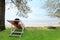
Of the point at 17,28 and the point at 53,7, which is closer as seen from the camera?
the point at 17,28

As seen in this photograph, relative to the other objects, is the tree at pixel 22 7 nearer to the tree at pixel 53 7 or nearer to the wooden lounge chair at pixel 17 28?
the wooden lounge chair at pixel 17 28

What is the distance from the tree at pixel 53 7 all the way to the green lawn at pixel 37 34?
0.55m

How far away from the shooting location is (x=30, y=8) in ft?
18.8

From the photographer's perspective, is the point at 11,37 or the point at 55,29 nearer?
the point at 11,37

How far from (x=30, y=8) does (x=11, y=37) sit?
1.23m

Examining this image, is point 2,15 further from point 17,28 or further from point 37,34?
point 37,34

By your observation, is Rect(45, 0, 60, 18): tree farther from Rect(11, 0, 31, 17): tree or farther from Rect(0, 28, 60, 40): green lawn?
Rect(11, 0, 31, 17): tree

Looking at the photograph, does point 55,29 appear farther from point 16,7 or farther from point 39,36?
point 16,7

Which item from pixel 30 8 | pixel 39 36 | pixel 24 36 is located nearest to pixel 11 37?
pixel 24 36

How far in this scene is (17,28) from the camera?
5.57 meters

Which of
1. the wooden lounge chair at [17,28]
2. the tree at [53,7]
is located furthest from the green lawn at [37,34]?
the tree at [53,7]

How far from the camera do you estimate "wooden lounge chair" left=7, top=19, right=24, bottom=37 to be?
5.21 m

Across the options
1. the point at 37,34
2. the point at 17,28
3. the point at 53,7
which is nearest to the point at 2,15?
the point at 17,28

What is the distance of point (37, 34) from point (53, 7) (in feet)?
3.71
